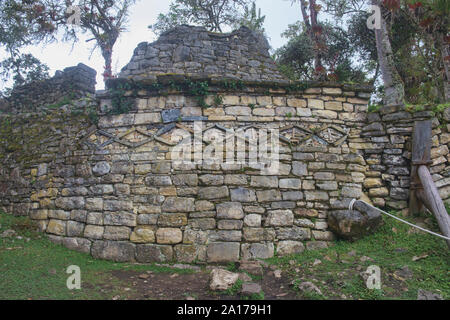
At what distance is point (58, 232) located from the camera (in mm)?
5008

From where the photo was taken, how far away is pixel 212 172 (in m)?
4.66

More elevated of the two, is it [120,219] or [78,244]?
[120,219]

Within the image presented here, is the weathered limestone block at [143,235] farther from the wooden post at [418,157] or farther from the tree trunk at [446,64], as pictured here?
the tree trunk at [446,64]

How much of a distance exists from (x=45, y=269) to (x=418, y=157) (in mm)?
6327

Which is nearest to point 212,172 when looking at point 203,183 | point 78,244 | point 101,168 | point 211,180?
point 211,180

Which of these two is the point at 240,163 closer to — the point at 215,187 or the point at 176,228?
the point at 215,187

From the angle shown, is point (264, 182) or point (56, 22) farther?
point (56, 22)

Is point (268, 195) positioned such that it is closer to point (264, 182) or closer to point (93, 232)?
point (264, 182)

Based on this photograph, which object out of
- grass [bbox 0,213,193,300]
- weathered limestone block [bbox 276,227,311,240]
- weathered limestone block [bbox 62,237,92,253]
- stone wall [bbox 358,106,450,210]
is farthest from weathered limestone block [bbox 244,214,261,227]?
weathered limestone block [bbox 62,237,92,253]

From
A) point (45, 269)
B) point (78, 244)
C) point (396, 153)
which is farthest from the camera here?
point (396, 153)

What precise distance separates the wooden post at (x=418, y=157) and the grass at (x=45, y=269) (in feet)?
13.4
